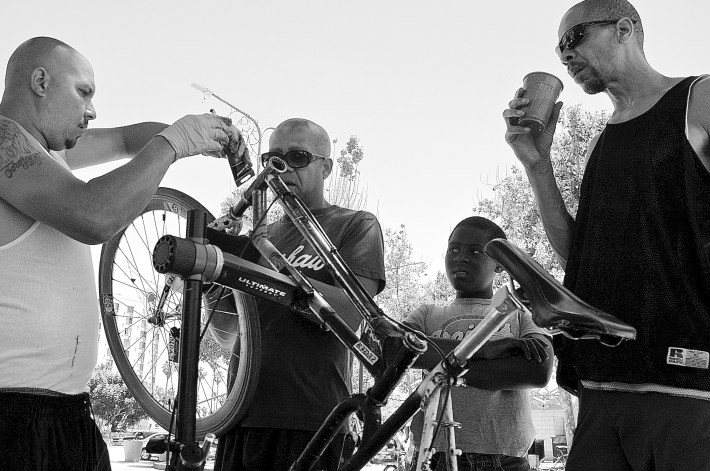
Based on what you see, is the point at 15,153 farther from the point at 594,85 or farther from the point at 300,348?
the point at 594,85

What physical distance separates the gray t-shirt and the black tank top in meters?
0.72

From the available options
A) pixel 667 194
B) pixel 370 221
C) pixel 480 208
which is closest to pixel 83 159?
pixel 370 221

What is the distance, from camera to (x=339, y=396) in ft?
7.88

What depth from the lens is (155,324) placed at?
8.05 ft

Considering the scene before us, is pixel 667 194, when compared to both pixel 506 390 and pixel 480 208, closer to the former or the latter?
pixel 506 390

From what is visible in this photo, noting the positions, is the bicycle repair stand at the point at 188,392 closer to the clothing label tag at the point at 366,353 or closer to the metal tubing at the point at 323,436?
the metal tubing at the point at 323,436

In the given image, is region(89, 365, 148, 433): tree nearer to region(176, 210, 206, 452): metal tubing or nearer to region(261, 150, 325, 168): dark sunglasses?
region(261, 150, 325, 168): dark sunglasses

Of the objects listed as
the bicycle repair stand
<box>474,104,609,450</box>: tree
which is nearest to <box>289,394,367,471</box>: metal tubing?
the bicycle repair stand

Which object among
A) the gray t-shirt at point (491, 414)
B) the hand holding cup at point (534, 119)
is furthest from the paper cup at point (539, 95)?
the gray t-shirt at point (491, 414)

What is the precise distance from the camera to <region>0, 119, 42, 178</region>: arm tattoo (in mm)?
1717

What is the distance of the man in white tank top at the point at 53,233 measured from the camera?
1695 millimetres

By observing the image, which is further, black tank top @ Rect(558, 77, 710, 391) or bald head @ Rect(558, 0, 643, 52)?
bald head @ Rect(558, 0, 643, 52)

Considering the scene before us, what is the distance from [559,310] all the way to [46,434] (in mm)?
1203

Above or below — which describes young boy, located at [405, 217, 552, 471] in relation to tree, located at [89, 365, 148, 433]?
above
